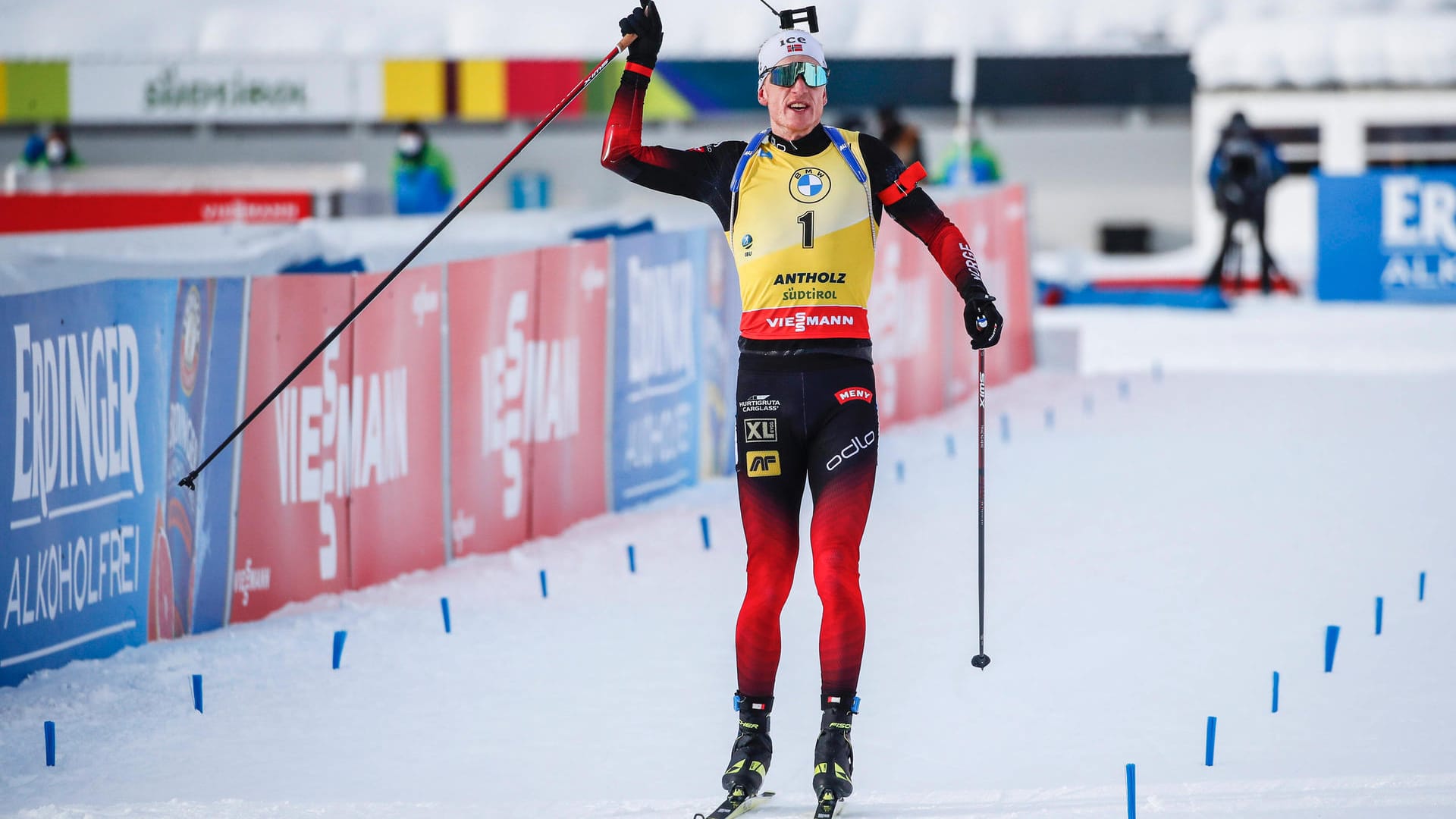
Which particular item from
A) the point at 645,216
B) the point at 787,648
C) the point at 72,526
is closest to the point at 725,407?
the point at 645,216

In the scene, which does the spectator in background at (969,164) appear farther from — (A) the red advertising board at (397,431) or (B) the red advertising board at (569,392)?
(A) the red advertising board at (397,431)

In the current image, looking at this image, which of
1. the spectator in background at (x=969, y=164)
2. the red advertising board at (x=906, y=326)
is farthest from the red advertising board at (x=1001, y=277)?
the spectator in background at (x=969, y=164)

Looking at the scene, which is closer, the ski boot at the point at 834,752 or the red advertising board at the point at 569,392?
the ski boot at the point at 834,752

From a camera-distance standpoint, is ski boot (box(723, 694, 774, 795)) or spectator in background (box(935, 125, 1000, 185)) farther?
spectator in background (box(935, 125, 1000, 185))

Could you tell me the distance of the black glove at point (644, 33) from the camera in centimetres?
558

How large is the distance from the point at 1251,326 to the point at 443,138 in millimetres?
15957

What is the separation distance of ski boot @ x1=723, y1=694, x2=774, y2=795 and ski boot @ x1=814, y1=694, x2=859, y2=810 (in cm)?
14

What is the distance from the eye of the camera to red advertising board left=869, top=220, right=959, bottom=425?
1338cm

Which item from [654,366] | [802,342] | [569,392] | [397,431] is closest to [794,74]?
[802,342]

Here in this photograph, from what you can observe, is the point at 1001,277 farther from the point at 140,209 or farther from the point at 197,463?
the point at 197,463

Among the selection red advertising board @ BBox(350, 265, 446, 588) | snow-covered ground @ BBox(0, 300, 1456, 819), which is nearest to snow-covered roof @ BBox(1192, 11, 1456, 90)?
snow-covered ground @ BBox(0, 300, 1456, 819)

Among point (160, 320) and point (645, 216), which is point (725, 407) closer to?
point (645, 216)

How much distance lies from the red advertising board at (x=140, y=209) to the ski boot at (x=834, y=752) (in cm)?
1186

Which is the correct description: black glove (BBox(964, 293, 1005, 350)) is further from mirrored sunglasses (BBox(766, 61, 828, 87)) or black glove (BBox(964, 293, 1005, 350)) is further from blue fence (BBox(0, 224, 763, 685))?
blue fence (BBox(0, 224, 763, 685))
